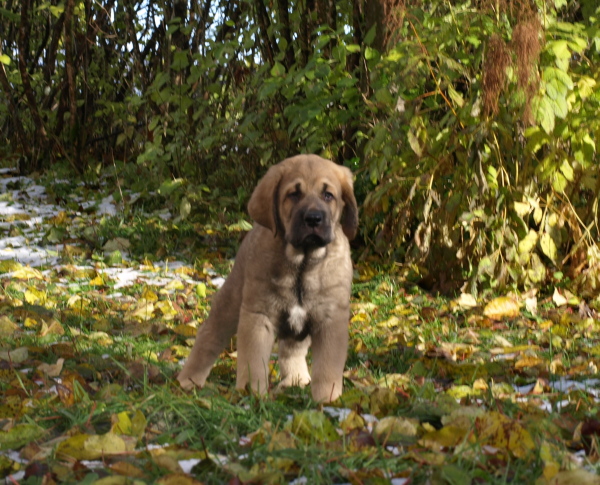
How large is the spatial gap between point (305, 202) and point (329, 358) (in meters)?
0.66

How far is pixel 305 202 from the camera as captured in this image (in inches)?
132

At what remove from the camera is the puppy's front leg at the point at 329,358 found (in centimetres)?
334

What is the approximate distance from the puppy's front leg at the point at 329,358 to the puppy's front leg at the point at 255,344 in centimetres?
21

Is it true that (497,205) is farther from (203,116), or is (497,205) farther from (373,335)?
(203,116)

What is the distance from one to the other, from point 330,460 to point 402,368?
75.8 inches

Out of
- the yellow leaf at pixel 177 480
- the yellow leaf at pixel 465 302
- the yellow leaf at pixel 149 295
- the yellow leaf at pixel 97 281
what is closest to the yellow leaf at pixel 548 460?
the yellow leaf at pixel 177 480

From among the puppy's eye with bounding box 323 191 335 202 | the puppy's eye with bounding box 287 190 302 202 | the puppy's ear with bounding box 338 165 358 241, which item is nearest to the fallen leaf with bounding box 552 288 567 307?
the puppy's ear with bounding box 338 165 358 241

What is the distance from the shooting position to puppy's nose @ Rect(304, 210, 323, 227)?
3.30 meters

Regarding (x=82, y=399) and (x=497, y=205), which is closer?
(x=82, y=399)

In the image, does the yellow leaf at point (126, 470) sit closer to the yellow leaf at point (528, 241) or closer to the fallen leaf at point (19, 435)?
the fallen leaf at point (19, 435)

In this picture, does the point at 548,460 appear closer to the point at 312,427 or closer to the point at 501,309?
the point at 312,427

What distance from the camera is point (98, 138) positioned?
35.8ft

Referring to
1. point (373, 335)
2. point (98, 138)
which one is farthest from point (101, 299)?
point (98, 138)

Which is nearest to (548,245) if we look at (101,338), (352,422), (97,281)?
(101,338)
